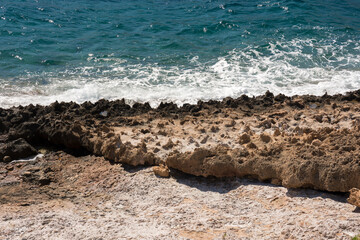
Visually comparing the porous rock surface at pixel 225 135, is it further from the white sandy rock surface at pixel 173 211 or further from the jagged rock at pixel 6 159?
the jagged rock at pixel 6 159

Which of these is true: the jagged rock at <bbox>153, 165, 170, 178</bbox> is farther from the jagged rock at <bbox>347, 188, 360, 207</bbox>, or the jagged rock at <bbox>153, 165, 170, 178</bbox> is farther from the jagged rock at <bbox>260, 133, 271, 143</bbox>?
the jagged rock at <bbox>347, 188, 360, 207</bbox>

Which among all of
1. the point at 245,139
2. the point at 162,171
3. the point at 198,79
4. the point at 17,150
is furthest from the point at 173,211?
the point at 198,79

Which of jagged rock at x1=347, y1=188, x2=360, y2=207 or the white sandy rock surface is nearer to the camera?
the white sandy rock surface

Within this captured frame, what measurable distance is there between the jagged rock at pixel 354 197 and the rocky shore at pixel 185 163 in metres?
0.02

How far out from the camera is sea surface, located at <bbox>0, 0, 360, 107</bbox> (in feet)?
36.6

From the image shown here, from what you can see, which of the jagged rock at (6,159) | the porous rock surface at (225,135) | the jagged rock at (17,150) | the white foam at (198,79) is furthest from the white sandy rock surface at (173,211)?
the white foam at (198,79)

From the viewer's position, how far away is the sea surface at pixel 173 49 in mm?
11148

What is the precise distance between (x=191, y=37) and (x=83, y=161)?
1057cm

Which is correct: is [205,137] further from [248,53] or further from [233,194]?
[248,53]

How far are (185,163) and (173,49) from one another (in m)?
9.58

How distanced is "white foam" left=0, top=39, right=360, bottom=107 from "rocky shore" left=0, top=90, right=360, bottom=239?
2.44 meters

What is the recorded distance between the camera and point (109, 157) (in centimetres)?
641

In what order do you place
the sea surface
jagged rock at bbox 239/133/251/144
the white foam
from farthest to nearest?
the sea surface → the white foam → jagged rock at bbox 239/133/251/144

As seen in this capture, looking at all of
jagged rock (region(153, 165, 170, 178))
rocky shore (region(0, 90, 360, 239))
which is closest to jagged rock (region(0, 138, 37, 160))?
rocky shore (region(0, 90, 360, 239))
